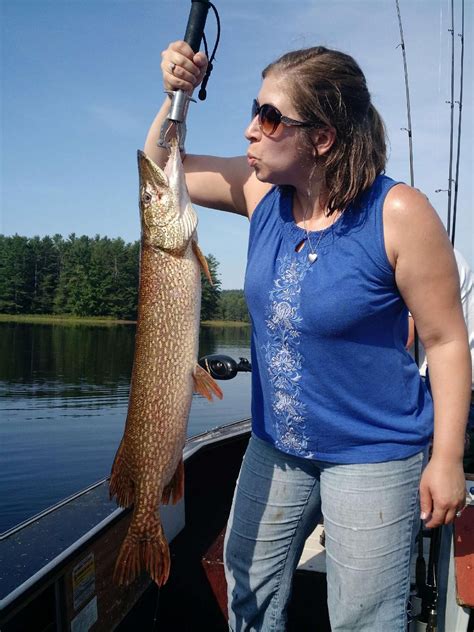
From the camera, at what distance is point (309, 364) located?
1.97 metres

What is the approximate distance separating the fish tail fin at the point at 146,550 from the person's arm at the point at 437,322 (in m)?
1.03

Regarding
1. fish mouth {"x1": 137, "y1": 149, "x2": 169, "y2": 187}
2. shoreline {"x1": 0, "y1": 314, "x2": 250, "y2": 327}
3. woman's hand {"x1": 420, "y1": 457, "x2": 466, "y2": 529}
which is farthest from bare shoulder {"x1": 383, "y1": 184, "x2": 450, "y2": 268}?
shoreline {"x1": 0, "y1": 314, "x2": 250, "y2": 327}

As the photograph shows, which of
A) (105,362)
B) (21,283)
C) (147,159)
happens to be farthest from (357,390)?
(21,283)

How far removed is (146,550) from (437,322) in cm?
140

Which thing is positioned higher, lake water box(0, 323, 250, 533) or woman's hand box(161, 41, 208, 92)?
woman's hand box(161, 41, 208, 92)

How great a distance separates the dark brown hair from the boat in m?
1.44

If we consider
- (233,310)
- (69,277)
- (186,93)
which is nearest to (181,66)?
(186,93)

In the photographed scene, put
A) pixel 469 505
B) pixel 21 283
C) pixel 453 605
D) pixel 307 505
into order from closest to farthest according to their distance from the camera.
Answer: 1. pixel 307 505
2. pixel 453 605
3. pixel 469 505
4. pixel 21 283

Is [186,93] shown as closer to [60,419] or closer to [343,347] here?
[343,347]

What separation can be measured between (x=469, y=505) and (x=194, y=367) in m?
1.31

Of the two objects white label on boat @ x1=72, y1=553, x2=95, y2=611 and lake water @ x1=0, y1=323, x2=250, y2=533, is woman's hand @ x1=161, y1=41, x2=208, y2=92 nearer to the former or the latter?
lake water @ x1=0, y1=323, x2=250, y2=533

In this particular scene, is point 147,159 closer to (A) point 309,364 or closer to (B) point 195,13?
(B) point 195,13

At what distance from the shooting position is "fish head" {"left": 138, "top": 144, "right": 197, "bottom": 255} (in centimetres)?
244

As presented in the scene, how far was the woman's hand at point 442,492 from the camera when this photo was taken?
187 cm
